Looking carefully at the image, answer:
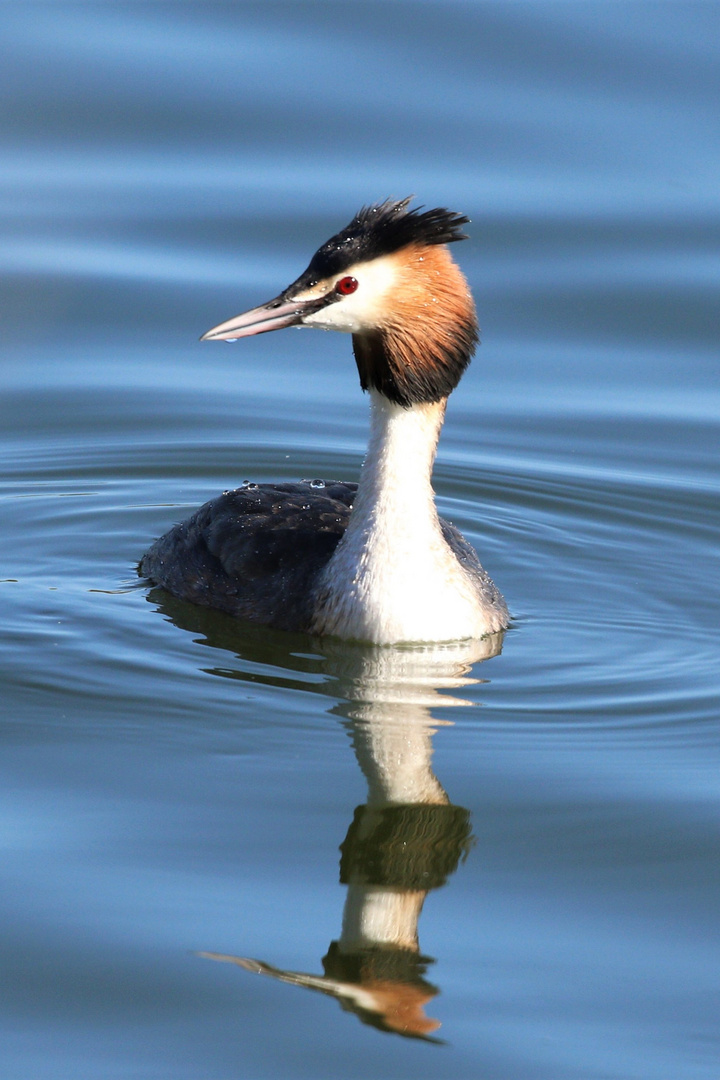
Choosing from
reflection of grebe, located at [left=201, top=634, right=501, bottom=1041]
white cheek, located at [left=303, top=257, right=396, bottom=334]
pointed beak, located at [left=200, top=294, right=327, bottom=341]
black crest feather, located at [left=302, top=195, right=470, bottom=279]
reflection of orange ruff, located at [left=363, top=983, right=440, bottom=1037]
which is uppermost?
black crest feather, located at [left=302, top=195, right=470, bottom=279]

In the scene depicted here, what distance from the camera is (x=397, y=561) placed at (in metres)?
7.95

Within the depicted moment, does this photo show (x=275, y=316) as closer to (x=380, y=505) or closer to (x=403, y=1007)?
(x=380, y=505)

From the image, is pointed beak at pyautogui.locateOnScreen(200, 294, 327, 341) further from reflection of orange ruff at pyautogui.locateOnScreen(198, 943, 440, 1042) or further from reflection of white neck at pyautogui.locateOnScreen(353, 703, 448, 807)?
reflection of orange ruff at pyautogui.locateOnScreen(198, 943, 440, 1042)

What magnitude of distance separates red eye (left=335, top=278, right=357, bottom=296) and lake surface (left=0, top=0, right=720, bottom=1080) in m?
1.60

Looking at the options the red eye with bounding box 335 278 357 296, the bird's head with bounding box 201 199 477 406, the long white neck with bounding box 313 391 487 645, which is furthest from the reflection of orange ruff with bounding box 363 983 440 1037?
the red eye with bounding box 335 278 357 296

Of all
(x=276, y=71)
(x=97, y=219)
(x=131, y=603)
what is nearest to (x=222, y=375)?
(x=97, y=219)

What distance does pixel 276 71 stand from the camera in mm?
15328

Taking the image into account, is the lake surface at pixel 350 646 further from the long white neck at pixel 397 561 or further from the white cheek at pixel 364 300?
the white cheek at pixel 364 300

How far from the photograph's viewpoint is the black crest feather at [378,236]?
24.9ft

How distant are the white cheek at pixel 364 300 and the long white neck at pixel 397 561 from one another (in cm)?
45

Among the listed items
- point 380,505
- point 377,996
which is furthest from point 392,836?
point 380,505

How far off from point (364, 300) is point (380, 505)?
38.0 inches

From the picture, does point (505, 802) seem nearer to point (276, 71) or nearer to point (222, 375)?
point (222, 375)

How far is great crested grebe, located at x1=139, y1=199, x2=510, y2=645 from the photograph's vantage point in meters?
7.65
